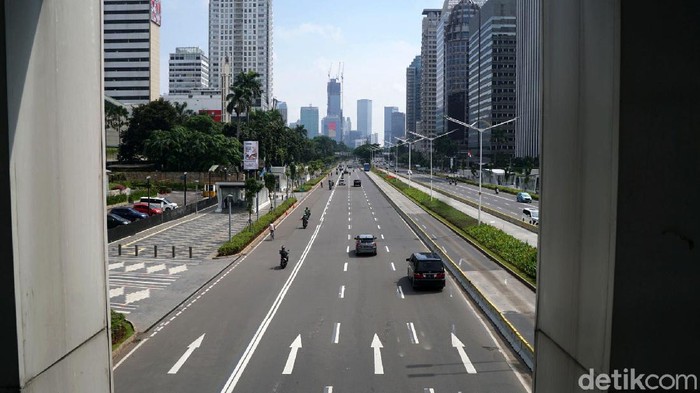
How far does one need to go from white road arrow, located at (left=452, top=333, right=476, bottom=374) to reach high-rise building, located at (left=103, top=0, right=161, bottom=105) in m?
148

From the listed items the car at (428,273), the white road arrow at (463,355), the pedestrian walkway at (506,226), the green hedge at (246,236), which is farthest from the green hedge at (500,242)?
the green hedge at (246,236)

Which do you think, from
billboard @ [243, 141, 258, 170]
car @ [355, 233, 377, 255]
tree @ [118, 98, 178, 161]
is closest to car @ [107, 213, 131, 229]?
billboard @ [243, 141, 258, 170]

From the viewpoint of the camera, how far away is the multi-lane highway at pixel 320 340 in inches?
568

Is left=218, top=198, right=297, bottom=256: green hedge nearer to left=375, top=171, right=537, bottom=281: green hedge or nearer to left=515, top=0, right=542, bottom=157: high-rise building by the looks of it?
left=375, top=171, right=537, bottom=281: green hedge

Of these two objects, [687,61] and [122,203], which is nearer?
[687,61]

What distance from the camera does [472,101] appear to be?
19600 cm

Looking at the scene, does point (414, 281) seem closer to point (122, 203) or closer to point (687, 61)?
point (687, 61)

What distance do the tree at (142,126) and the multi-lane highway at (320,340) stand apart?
76.3 metres

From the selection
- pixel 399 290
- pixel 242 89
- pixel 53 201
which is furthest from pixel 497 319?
pixel 242 89

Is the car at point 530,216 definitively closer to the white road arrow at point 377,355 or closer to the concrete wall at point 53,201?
the white road arrow at point 377,355

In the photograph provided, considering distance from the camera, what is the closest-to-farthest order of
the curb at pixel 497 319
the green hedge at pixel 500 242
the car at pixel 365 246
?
the curb at pixel 497 319
the green hedge at pixel 500 242
the car at pixel 365 246

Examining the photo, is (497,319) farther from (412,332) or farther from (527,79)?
(527,79)

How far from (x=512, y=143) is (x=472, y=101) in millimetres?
28583

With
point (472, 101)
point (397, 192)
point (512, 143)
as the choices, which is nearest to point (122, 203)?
point (397, 192)
